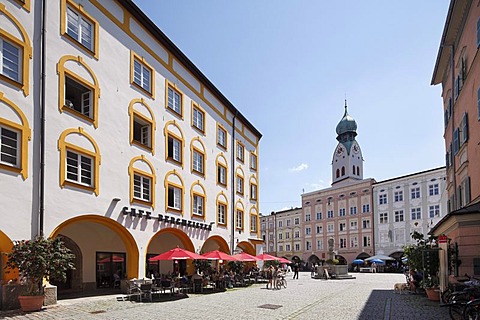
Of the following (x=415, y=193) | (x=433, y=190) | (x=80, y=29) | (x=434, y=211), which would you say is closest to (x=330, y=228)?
(x=415, y=193)

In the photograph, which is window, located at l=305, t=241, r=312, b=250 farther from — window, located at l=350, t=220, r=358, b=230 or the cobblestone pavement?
the cobblestone pavement

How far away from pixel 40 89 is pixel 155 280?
10692 millimetres

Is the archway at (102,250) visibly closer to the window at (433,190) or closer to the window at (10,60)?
the window at (10,60)

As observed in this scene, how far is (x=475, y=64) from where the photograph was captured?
63.0ft

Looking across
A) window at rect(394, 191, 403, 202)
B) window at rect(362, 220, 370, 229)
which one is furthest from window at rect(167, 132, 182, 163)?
window at rect(362, 220, 370, 229)

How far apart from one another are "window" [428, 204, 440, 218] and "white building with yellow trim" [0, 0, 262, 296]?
3712 centimetres

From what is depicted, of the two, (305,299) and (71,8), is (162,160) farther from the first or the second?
(305,299)

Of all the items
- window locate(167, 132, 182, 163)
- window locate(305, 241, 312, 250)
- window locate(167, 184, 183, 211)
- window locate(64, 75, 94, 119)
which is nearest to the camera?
window locate(64, 75, 94, 119)

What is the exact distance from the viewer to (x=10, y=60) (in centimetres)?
1595

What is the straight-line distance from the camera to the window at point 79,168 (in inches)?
719

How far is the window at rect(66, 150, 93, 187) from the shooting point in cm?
1827

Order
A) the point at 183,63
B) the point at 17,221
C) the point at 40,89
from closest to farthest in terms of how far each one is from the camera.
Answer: the point at 17,221
the point at 40,89
the point at 183,63

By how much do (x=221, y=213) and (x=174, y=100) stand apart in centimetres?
1039

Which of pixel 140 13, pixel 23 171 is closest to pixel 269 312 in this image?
pixel 23 171
